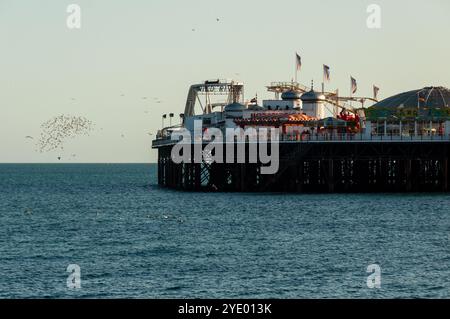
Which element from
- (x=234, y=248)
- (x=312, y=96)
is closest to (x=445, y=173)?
(x=312, y=96)

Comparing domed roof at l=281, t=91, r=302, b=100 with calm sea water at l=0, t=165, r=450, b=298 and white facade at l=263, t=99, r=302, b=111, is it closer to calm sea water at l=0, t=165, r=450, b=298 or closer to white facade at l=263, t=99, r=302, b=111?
white facade at l=263, t=99, r=302, b=111

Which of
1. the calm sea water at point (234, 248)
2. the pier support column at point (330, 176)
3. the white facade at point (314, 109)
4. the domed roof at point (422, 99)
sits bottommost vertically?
the calm sea water at point (234, 248)

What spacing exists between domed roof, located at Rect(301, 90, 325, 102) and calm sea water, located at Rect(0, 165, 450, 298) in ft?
102

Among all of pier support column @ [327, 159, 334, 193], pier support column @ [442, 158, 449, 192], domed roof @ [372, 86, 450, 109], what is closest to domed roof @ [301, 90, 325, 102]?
domed roof @ [372, 86, 450, 109]

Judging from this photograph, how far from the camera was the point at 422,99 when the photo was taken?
5281 inches

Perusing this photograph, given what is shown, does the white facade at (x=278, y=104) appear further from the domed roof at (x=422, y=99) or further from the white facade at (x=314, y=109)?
the domed roof at (x=422, y=99)

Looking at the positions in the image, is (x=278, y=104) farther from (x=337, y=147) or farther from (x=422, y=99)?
(x=337, y=147)

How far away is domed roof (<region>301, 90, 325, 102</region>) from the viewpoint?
13650 cm

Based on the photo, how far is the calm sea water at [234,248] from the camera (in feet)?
158

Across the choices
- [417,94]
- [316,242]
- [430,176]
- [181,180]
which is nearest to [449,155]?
[430,176]

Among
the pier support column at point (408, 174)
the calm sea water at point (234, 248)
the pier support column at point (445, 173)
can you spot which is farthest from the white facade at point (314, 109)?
the calm sea water at point (234, 248)

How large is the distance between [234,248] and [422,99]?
75.5 meters

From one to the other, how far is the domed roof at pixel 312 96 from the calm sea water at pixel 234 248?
1230 inches

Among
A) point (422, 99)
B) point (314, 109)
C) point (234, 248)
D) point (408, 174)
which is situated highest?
point (422, 99)
